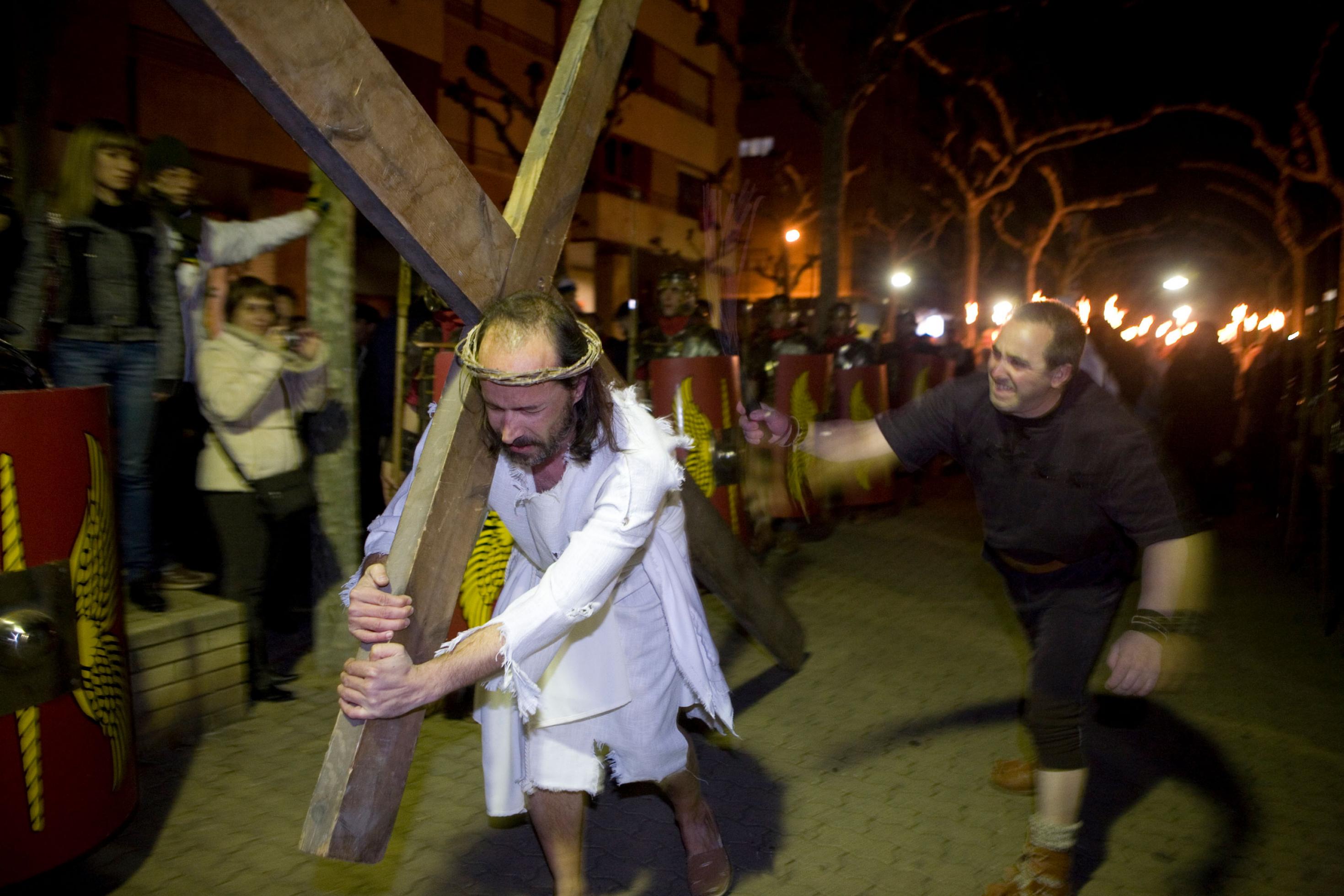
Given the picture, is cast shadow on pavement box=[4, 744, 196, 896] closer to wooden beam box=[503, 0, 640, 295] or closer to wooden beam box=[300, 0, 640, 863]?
wooden beam box=[300, 0, 640, 863]

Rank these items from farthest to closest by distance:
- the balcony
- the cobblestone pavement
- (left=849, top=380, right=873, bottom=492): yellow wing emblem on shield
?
the balcony → (left=849, top=380, right=873, bottom=492): yellow wing emblem on shield → the cobblestone pavement

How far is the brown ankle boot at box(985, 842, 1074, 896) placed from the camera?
290 centimetres

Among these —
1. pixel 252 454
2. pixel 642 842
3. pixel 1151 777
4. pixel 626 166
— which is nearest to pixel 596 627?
pixel 642 842

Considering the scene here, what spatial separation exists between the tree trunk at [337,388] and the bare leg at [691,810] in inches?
95.1

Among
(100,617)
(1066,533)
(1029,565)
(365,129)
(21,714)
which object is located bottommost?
(21,714)

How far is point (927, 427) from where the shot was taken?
10.8 feet

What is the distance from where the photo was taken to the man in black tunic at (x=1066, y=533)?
2.77 m

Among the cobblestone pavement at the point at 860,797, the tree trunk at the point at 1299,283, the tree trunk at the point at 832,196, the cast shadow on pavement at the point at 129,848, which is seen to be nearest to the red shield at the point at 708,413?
the cobblestone pavement at the point at 860,797

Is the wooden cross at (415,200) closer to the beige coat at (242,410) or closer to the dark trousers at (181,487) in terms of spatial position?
the beige coat at (242,410)

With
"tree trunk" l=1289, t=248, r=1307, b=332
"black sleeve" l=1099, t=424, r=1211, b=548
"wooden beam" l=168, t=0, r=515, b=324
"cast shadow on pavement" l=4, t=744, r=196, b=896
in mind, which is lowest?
"cast shadow on pavement" l=4, t=744, r=196, b=896

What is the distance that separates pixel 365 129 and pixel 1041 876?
9.15ft

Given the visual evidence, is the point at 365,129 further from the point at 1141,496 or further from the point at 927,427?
the point at 1141,496

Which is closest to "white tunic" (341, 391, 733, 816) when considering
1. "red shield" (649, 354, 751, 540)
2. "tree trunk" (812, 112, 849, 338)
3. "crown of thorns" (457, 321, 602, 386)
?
"crown of thorns" (457, 321, 602, 386)

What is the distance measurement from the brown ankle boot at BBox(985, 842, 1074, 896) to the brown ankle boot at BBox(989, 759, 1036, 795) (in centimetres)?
74
